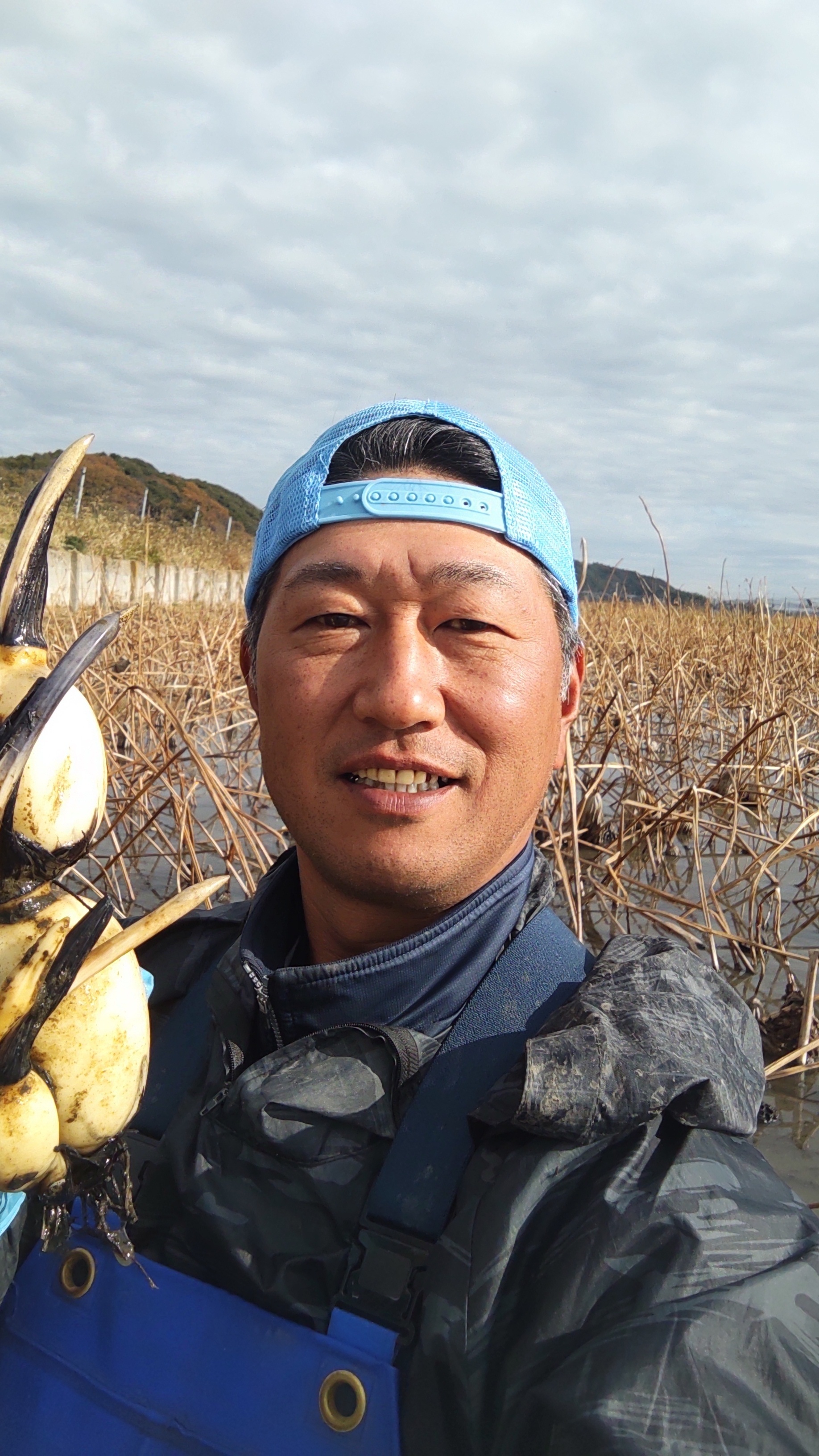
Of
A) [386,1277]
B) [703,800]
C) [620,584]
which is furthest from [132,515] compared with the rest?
[386,1277]

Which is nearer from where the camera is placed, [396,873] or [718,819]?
[396,873]

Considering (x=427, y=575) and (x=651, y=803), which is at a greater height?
(x=427, y=575)

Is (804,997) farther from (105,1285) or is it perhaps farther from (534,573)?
(105,1285)

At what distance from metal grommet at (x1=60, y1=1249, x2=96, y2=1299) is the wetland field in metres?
1.76

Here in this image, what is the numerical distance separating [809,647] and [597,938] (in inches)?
147

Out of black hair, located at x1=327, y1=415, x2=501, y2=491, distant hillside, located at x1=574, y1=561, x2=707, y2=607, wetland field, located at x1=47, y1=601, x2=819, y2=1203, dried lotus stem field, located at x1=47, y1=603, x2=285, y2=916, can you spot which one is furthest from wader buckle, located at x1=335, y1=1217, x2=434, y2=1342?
distant hillside, located at x1=574, y1=561, x2=707, y2=607

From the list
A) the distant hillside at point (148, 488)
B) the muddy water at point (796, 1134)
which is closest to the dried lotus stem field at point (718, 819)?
the muddy water at point (796, 1134)

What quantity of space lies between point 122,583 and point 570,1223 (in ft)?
50.8

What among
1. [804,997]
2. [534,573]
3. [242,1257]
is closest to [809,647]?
[804,997]

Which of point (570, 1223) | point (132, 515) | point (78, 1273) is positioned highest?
point (132, 515)

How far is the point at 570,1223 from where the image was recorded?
864mm

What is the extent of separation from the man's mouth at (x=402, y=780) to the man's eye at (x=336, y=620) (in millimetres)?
214

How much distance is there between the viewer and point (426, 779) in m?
1.20

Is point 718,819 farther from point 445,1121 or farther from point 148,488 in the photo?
point 148,488
